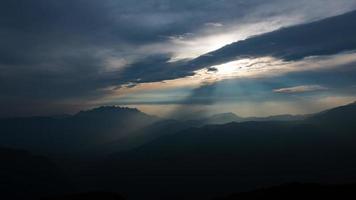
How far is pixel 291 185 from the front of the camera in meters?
70.5

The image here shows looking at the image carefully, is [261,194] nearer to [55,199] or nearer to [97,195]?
[97,195]

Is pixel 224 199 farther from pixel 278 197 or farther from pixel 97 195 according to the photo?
pixel 97 195

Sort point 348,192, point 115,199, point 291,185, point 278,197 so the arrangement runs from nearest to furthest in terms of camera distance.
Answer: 1. point 348,192
2. point 278,197
3. point 291,185
4. point 115,199

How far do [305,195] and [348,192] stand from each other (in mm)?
6775

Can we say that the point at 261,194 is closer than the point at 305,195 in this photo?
No

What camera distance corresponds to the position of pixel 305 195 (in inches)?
2496

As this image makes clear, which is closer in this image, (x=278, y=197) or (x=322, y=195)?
(x=322, y=195)

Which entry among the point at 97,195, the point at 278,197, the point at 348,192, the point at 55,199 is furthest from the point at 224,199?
the point at 55,199

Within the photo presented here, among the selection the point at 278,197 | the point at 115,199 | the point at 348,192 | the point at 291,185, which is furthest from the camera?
the point at 115,199

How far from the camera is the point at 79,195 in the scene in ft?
292

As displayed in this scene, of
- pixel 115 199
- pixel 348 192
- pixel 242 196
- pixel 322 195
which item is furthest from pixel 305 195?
pixel 115 199

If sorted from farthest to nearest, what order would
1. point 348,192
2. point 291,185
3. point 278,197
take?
point 291,185, point 278,197, point 348,192

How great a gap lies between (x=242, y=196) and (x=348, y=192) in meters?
19.8

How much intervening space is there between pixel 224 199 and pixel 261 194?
7.51 metres
